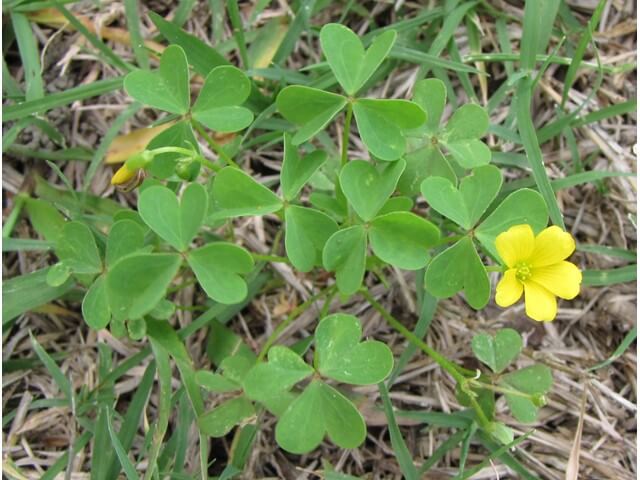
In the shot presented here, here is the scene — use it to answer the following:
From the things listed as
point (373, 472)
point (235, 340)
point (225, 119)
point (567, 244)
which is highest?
point (225, 119)

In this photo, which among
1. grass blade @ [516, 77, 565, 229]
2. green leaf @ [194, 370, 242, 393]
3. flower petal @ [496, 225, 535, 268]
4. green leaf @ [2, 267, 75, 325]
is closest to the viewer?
flower petal @ [496, 225, 535, 268]

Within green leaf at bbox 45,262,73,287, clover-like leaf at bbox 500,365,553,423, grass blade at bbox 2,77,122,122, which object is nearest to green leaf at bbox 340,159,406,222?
clover-like leaf at bbox 500,365,553,423

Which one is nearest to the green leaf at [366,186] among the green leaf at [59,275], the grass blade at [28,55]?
the green leaf at [59,275]

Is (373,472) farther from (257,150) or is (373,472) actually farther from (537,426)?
(257,150)

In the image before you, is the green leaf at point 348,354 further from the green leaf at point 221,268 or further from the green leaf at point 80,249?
the green leaf at point 80,249

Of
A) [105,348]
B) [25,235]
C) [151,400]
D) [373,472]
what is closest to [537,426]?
[373,472]

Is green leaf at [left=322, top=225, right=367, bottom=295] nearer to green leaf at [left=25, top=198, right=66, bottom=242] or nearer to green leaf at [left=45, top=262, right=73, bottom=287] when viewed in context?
green leaf at [left=45, top=262, right=73, bottom=287]
